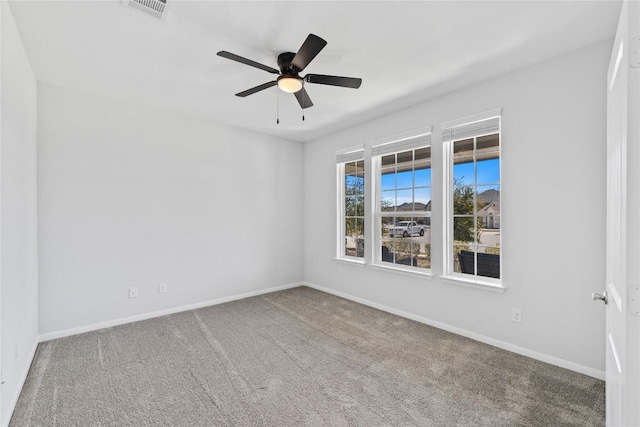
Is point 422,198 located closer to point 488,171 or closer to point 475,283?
point 488,171

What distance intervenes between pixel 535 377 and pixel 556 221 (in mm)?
1247

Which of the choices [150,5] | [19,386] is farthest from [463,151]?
[19,386]

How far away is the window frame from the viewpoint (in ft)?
11.5

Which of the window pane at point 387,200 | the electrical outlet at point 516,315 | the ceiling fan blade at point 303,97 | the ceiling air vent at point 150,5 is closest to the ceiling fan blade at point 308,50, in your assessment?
the ceiling fan blade at point 303,97

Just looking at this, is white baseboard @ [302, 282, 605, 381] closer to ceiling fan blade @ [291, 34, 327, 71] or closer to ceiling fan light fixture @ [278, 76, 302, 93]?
ceiling fan light fixture @ [278, 76, 302, 93]

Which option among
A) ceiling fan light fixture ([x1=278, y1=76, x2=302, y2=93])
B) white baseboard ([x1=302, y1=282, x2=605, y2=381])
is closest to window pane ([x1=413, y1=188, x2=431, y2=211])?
white baseboard ([x1=302, y1=282, x2=605, y2=381])

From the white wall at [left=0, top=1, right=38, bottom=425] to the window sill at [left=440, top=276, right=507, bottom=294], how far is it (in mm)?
3577

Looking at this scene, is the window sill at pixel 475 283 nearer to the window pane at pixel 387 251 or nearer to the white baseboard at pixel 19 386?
the window pane at pixel 387 251

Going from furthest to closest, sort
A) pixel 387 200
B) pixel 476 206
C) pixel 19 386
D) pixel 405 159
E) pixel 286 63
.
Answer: pixel 387 200
pixel 405 159
pixel 476 206
pixel 286 63
pixel 19 386

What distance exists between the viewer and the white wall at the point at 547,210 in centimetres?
232

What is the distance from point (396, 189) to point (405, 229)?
541 millimetres

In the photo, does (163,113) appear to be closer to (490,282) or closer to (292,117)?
(292,117)

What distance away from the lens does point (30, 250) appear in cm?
263

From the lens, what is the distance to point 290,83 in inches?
94.3
